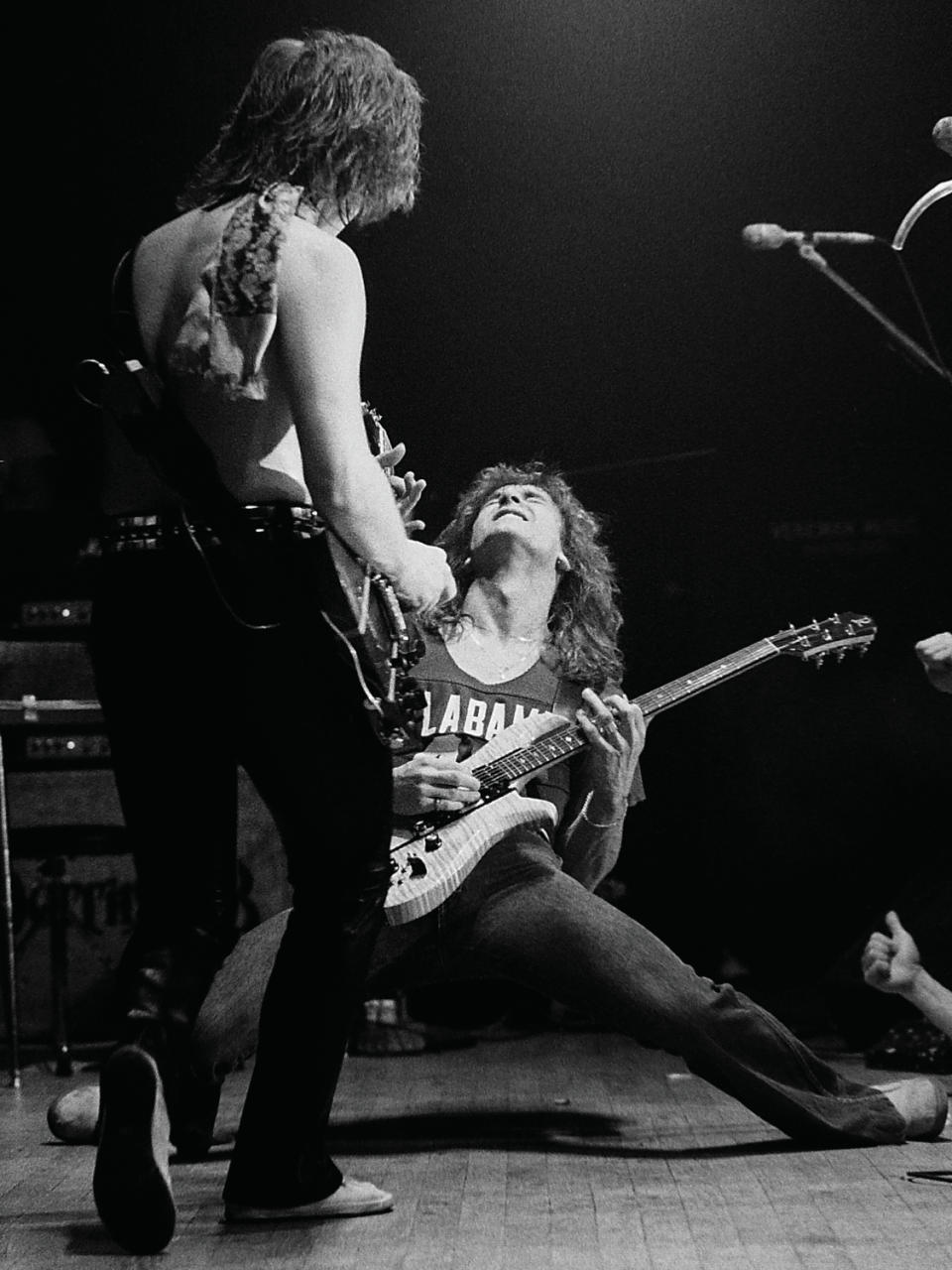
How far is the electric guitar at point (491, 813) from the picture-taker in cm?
304

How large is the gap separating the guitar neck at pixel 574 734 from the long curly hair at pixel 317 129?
1.34 m

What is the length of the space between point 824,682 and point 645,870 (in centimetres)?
85

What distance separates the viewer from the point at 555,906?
308 cm

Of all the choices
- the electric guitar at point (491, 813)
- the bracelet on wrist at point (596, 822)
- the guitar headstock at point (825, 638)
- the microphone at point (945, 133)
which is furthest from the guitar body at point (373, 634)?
the microphone at point (945, 133)

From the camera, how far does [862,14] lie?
14.5ft

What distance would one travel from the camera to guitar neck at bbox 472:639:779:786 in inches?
127

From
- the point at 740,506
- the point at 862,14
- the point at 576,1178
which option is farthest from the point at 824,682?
the point at 576,1178

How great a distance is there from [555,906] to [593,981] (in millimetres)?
167

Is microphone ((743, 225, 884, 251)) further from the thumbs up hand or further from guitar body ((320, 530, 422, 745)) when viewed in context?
guitar body ((320, 530, 422, 745))

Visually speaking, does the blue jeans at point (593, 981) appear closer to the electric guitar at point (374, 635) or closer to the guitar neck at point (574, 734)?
the guitar neck at point (574, 734)

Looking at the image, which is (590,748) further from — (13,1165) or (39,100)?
(39,100)

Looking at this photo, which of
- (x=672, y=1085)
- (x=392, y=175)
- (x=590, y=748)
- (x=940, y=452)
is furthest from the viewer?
(x=940, y=452)

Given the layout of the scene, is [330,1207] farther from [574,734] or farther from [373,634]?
[574,734]

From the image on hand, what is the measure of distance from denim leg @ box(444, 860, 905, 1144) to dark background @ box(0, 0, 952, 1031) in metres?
1.87
